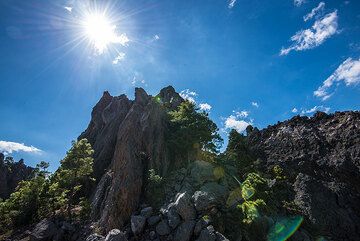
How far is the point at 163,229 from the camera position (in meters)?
30.2

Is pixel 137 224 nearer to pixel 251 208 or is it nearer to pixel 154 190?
pixel 154 190

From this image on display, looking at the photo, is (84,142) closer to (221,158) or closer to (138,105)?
(138,105)

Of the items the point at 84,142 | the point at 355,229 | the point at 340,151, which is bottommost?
the point at 355,229

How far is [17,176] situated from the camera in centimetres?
9338

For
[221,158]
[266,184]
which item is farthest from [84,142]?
[266,184]

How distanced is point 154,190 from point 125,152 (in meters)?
7.52

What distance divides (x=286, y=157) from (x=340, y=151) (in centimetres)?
828

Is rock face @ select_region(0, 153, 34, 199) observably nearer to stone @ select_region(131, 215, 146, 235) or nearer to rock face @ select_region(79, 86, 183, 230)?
rock face @ select_region(79, 86, 183, 230)

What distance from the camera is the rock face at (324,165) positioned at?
36.1 metres

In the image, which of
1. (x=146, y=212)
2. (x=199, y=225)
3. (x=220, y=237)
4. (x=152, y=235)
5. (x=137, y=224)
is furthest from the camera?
(x=146, y=212)

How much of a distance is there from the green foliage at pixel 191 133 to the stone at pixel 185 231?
1766 centimetres

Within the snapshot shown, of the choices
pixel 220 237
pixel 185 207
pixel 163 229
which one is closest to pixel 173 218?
pixel 163 229

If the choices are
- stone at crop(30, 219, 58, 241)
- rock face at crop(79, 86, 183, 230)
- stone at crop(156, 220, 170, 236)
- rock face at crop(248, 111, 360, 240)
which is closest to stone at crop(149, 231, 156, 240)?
stone at crop(156, 220, 170, 236)

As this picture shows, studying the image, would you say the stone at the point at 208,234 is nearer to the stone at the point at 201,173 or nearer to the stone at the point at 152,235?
the stone at the point at 152,235
